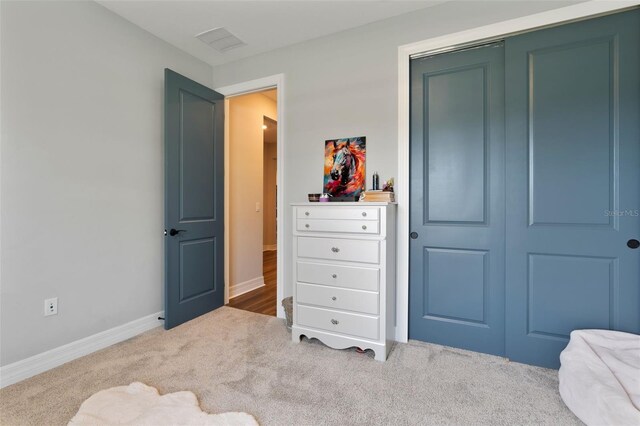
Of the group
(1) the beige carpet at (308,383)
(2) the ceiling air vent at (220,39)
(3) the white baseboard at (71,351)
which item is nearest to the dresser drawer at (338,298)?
(1) the beige carpet at (308,383)

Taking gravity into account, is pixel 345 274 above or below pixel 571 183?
below

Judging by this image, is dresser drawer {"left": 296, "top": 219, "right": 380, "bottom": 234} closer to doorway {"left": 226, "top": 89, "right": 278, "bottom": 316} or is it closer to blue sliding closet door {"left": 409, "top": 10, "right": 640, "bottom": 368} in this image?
blue sliding closet door {"left": 409, "top": 10, "right": 640, "bottom": 368}

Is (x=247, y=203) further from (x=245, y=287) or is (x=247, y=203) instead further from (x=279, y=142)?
(x=279, y=142)

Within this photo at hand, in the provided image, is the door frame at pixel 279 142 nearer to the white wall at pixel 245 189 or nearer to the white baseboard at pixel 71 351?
the white wall at pixel 245 189

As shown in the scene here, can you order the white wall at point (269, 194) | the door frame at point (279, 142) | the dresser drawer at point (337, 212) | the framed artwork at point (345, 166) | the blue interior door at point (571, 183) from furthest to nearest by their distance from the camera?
the white wall at point (269, 194), the door frame at point (279, 142), the framed artwork at point (345, 166), the dresser drawer at point (337, 212), the blue interior door at point (571, 183)

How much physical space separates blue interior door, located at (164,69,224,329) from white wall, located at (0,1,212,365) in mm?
219

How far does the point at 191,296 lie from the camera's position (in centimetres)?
299

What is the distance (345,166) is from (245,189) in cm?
178

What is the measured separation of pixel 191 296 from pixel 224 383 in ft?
4.31

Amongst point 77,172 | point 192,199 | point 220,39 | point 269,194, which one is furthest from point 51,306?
point 269,194

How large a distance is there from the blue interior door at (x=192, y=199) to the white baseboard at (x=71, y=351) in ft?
0.76

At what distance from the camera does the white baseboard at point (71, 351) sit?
1.92 meters

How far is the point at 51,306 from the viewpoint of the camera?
6.97 feet

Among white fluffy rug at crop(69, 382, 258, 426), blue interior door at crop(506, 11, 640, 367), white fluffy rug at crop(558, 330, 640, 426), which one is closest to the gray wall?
blue interior door at crop(506, 11, 640, 367)
